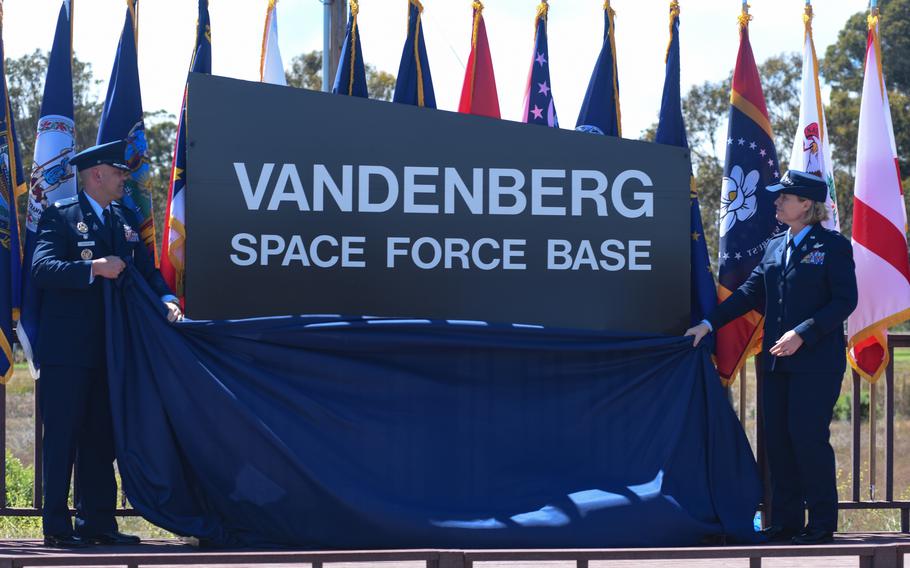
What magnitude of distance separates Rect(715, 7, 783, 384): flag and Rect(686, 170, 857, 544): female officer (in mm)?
319

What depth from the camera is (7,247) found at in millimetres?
4840

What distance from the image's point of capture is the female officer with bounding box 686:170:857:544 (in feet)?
15.1

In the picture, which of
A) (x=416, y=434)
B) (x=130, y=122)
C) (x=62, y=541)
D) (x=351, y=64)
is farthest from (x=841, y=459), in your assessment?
(x=62, y=541)

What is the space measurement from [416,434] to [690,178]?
1.78 m

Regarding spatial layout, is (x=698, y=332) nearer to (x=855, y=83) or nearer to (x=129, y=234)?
(x=129, y=234)

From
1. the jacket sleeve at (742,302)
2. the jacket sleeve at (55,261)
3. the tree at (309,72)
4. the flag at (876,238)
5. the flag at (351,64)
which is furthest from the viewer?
the tree at (309,72)

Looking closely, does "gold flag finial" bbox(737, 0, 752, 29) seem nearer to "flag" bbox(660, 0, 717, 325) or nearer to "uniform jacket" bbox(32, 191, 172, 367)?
"flag" bbox(660, 0, 717, 325)

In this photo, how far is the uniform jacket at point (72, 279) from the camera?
4.39 m

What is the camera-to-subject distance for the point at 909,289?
5.34 meters

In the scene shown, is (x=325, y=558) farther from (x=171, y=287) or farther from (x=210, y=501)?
(x=171, y=287)

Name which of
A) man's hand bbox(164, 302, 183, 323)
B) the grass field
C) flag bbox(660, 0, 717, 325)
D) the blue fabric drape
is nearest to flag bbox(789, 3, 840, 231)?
flag bbox(660, 0, 717, 325)

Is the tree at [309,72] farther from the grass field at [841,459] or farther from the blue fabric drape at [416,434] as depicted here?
the blue fabric drape at [416,434]

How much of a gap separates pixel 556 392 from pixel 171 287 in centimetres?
185

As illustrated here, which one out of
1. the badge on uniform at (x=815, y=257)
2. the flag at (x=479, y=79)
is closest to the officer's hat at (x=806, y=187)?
the badge on uniform at (x=815, y=257)
